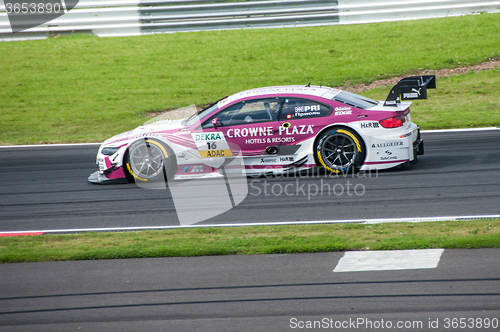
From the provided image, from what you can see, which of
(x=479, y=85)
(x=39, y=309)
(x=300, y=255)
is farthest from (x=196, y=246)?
(x=479, y=85)

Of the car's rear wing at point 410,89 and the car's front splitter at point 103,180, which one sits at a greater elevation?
the car's rear wing at point 410,89

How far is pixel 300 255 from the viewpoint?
5266mm

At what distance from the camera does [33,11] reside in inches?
731

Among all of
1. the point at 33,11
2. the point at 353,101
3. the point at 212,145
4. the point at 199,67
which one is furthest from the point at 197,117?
the point at 33,11

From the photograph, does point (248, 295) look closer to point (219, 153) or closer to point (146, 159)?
point (219, 153)

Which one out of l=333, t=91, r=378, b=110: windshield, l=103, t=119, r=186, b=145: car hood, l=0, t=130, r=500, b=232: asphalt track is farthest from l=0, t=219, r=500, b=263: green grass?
l=333, t=91, r=378, b=110: windshield

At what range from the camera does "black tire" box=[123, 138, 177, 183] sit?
8.36 metres

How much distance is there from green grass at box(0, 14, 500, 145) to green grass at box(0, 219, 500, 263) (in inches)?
275

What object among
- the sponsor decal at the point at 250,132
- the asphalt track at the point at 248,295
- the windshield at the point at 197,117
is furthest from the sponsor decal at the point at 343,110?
the asphalt track at the point at 248,295

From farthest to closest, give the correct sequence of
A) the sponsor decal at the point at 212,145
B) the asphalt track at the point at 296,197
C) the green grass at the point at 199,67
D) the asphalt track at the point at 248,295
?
the green grass at the point at 199,67, the sponsor decal at the point at 212,145, the asphalt track at the point at 296,197, the asphalt track at the point at 248,295

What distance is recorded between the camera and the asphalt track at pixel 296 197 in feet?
21.7

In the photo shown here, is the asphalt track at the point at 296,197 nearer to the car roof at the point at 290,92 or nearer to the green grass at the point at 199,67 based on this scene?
the car roof at the point at 290,92

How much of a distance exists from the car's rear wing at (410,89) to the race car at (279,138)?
2 centimetres

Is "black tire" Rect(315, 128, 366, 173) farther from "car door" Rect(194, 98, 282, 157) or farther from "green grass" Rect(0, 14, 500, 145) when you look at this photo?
"green grass" Rect(0, 14, 500, 145)
